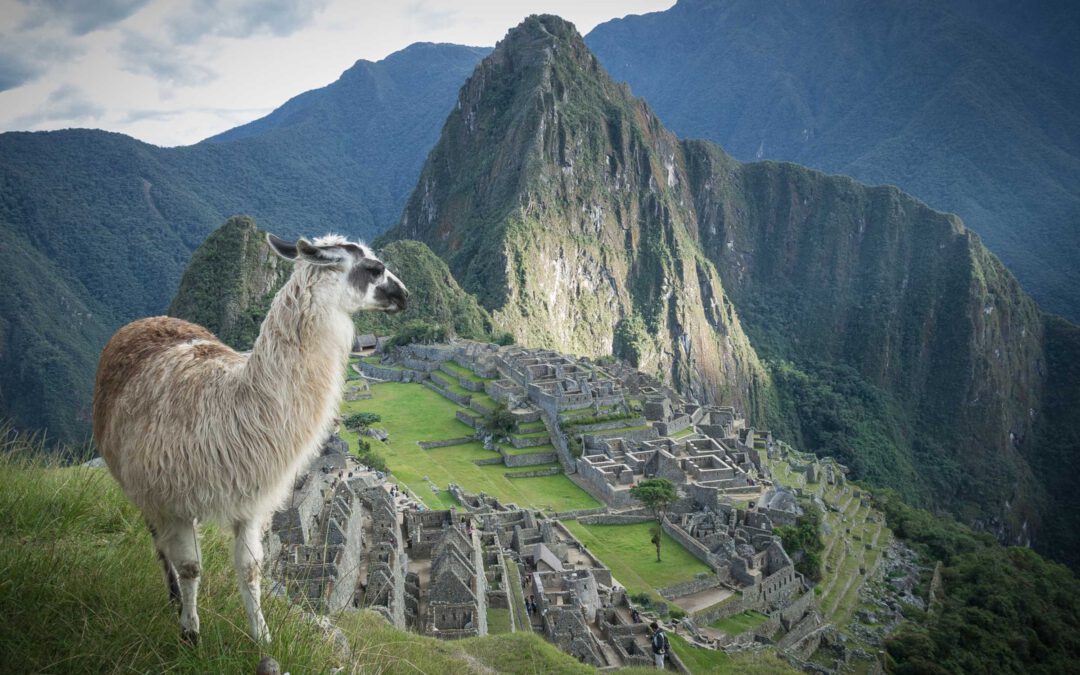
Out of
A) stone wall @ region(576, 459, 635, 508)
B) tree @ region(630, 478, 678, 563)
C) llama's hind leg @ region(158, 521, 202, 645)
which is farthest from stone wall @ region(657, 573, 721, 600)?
llama's hind leg @ region(158, 521, 202, 645)

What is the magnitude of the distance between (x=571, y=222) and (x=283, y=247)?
334ft

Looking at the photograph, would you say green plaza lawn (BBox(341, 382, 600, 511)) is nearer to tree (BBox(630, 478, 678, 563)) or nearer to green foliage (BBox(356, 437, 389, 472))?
green foliage (BBox(356, 437, 389, 472))

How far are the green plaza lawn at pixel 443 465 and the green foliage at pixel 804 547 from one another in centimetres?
717

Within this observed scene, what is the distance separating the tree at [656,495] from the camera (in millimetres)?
25094

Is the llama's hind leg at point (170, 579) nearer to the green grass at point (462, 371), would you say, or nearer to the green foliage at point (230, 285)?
the green grass at point (462, 371)

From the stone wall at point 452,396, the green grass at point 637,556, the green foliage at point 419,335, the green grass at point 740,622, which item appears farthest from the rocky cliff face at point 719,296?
the green grass at point 740,622

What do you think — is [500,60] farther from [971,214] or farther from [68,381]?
[971,214]

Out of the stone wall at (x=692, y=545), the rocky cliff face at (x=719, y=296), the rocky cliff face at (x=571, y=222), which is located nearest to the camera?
the stone wall at (x=692, y=545)

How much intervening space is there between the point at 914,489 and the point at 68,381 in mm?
78980

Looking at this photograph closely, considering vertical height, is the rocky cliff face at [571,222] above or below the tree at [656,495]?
above

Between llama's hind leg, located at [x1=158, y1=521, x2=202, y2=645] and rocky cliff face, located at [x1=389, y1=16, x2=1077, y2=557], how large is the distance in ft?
251

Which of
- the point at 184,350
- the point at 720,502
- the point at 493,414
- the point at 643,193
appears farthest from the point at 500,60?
the point at 184,350

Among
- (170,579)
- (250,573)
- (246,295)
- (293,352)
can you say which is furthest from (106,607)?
(246,295)

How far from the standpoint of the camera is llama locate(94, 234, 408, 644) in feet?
11.3
